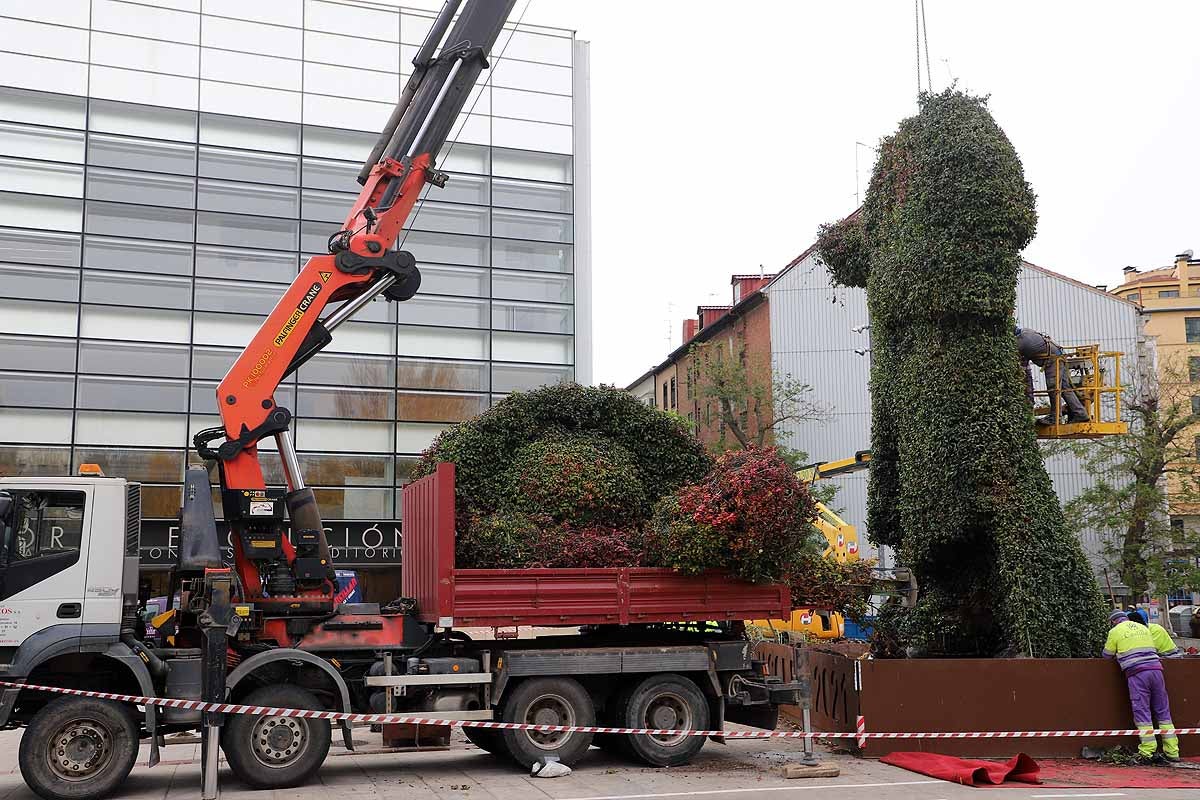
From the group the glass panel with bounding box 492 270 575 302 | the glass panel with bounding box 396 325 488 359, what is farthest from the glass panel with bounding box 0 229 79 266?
the glass panel with bounding box 492 270 575 302

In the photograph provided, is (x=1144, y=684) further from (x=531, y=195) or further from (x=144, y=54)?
(x=144, y=54)

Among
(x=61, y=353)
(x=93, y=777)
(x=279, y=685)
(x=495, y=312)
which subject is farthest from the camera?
(x=495, y=312)

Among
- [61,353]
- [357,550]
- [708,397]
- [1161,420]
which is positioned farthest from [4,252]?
[1161,420]

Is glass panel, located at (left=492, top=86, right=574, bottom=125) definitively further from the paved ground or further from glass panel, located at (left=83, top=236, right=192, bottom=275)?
the paved ground

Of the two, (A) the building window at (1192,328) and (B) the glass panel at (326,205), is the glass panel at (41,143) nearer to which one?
(B) the glass panel at (326,205)

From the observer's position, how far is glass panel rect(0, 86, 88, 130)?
27.5 m

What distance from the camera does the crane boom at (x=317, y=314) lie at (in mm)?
11203

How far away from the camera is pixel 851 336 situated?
132 ft

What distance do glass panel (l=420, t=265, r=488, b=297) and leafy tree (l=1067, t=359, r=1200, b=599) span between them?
16.9 metres

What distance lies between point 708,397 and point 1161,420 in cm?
1453

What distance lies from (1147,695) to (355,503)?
2073 cm

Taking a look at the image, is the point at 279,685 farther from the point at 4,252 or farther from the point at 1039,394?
the point at 4,252

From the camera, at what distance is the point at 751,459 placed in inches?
465

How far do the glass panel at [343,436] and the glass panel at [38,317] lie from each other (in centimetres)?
610
